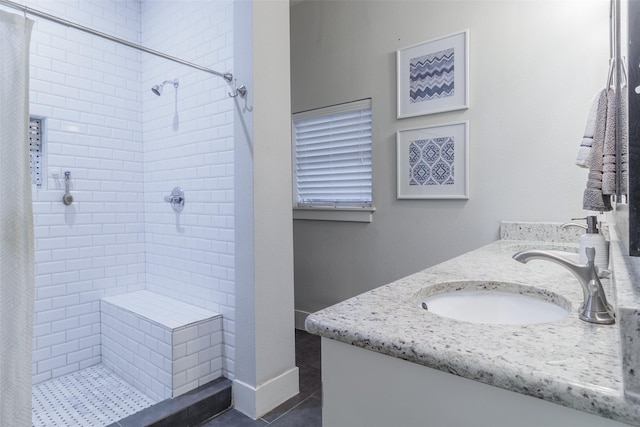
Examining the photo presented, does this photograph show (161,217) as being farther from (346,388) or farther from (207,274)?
(346,388)

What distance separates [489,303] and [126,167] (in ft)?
8.22

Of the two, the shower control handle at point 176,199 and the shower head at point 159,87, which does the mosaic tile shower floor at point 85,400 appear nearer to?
the shower control handle at point 176,199

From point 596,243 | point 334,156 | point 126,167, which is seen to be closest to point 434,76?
point 334,156

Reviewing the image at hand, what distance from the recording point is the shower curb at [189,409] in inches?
67.7

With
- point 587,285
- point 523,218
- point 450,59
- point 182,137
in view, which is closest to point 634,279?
point 587,285

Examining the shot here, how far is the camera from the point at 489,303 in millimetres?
1120

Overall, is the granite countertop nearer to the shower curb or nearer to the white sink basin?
the white sink basin

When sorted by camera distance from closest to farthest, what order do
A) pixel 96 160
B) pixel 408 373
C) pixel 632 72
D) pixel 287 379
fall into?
pixel 632 72 < pixel 408 373 < pixel 287 379 < pixel 96 160

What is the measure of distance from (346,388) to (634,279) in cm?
57

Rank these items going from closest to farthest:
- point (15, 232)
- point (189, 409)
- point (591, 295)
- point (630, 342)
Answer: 1. point (630, 342)
2. point (591, 295)
3. point (15, 232)
4. point (189, 409)

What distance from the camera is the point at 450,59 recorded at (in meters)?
2.30

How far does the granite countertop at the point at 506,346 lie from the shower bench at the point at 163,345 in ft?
4.53

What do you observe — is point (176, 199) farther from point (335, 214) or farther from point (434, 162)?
point (434, 162)

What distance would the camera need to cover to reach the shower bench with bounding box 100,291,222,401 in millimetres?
1916
